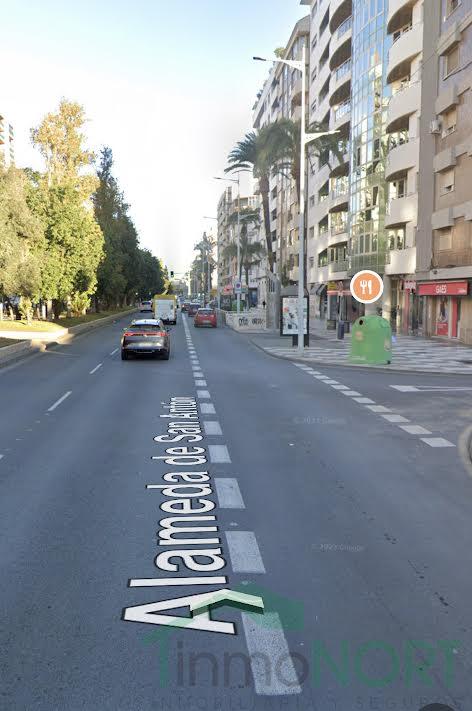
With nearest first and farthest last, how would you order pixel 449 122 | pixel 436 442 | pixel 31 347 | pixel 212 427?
1. pixel 436 442
2. pixel 212 427
3. pixel 31 347
4. pixel 449 122

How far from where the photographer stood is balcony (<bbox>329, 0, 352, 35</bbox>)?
50531mm

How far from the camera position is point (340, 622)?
176 inches

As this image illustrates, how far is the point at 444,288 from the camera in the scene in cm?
3397

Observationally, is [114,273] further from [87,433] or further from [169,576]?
[169,576]

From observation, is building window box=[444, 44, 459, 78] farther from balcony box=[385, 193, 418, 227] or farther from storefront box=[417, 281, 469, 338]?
storefront box=[417, 281, 469, 338]

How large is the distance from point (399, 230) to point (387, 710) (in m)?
40.0

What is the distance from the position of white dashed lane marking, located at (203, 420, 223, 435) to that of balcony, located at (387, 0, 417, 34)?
115ft

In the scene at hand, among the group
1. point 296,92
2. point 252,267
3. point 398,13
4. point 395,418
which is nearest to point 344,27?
point 398,13

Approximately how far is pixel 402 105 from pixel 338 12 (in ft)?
56.9

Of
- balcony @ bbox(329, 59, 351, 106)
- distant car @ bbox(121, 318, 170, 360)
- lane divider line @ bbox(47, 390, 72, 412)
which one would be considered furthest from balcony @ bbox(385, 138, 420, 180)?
lane divider line @ bbox(47, 390, 72, 412)

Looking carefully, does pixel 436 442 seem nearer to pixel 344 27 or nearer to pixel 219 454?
pixel 219 454

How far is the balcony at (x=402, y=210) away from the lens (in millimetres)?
38719

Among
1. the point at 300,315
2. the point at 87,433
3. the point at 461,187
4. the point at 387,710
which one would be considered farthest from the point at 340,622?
the point at 461,187

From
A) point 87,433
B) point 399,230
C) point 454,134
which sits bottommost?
point 87,433
